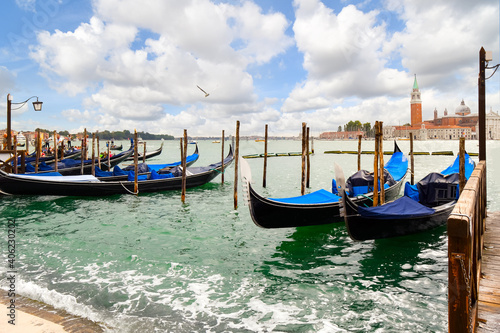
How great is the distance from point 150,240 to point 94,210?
3743 millimetres

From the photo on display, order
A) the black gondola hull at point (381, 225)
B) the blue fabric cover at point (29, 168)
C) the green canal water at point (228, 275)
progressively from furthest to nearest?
the blue fabric cover at point (29, 168) < the black gondola hull at point (381, 225) < the green canal water at point (228, 275)

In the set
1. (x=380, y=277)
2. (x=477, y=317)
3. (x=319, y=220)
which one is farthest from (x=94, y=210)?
(x=477, y=317)

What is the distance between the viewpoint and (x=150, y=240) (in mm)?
6484

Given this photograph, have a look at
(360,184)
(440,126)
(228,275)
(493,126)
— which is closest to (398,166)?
(360,184)

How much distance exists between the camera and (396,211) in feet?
17.1

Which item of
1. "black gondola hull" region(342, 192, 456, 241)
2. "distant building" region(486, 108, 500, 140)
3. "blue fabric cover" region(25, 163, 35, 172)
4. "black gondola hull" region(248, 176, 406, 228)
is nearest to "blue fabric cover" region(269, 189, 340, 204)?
"black gondola hull" region(248, 176, 406, 228)

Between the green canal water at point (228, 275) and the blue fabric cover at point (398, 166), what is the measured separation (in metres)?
4.46

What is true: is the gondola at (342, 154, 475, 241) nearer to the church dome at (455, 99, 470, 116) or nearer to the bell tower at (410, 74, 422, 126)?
the bell tower at (410, 74, 422, 126)

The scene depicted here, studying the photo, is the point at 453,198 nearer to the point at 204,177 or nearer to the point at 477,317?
the point at 477,317

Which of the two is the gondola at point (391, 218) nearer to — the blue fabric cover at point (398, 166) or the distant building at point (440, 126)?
the blue fabric cover at point (398, 166)

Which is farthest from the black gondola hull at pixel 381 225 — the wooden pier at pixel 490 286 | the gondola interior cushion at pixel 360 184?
the gondola interior cushion at pixel 360 184

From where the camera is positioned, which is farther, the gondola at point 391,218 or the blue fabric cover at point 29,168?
the blue fabric cover at point 29,168

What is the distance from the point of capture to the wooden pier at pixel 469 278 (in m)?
1.71

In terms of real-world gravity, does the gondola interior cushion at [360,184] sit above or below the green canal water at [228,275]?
above
